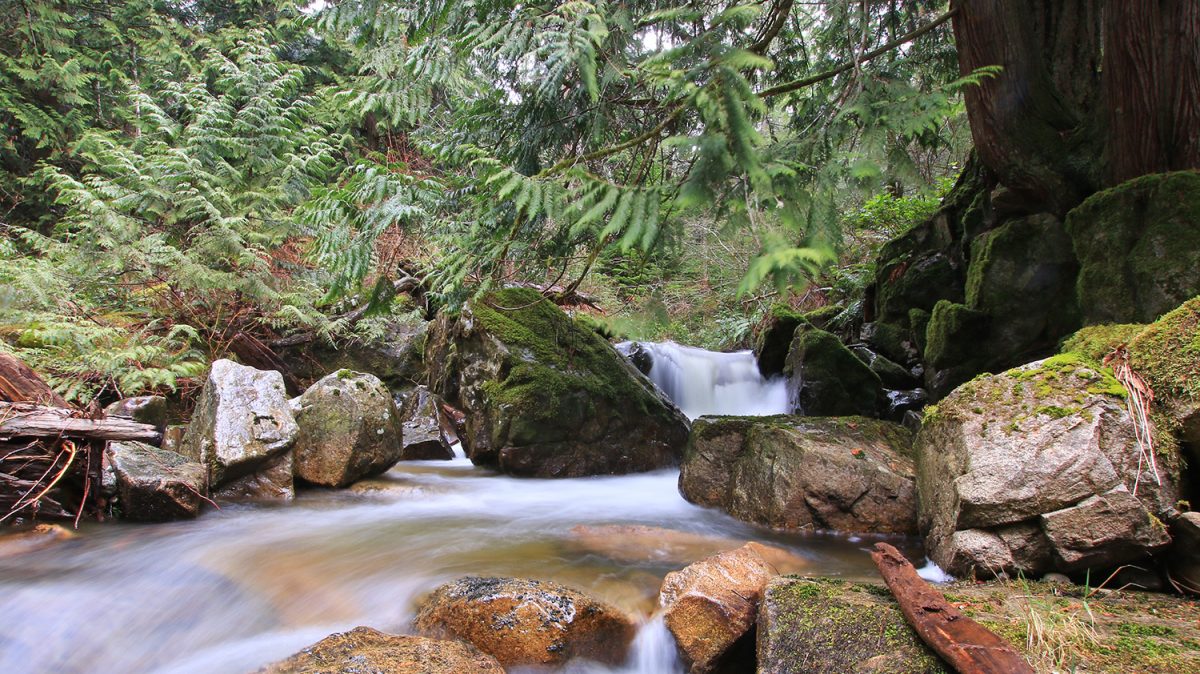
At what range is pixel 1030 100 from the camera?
493 cm

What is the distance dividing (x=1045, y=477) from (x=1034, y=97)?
3.82m

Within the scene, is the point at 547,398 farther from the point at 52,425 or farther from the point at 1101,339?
the point at 1101,339

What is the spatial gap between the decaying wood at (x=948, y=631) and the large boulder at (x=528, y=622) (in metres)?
1.45

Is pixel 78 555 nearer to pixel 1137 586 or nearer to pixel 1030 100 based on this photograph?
pixel 1137 586

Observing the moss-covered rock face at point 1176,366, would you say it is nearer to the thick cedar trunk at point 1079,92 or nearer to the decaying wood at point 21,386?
the thick cedar trunk at point 1079,92

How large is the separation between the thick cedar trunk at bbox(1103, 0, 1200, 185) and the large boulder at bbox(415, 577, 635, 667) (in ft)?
17.0

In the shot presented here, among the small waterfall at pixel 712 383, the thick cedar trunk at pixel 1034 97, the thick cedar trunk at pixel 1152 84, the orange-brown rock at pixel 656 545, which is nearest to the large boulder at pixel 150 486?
→ the orange-brown rock at pixel 656 545

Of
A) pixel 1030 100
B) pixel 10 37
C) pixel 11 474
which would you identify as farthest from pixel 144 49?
pixel 1030 100

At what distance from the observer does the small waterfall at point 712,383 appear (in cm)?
916

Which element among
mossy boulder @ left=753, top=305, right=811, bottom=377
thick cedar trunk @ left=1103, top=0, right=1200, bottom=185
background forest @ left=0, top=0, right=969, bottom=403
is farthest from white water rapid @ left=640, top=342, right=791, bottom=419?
thick cedar trunk @ left=1103, top=0, right=1200, bottom=185

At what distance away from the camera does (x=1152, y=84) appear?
423 cm

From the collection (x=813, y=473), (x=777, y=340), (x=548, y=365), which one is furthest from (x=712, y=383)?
(x=813, y=473)

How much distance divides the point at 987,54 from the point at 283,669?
6.23 metres

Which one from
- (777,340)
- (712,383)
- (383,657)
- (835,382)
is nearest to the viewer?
(383,657)
